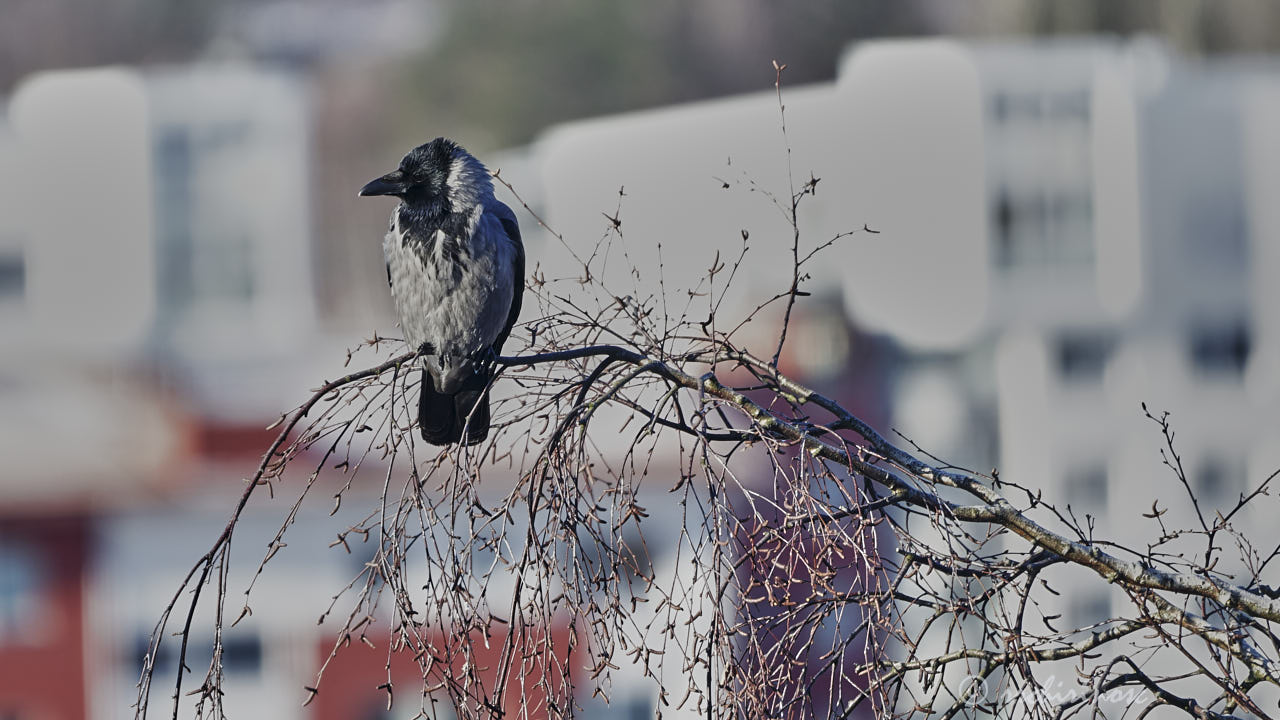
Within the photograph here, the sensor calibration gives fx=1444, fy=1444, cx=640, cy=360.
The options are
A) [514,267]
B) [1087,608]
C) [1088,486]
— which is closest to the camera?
[514,267]

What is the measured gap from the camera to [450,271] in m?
4.31

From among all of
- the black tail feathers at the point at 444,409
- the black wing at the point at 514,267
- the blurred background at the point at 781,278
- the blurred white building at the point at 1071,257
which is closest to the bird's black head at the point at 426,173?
the black wing at the point at 514,267

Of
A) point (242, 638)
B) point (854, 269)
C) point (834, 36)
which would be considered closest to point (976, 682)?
point (242, 638)

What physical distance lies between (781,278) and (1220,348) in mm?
10193

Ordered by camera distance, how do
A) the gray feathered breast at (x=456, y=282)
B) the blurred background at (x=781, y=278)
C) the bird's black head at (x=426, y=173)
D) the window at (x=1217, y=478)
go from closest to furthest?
the gray feathered breast at (x=456, y=282) → the bird's black head at (x=426, y=173) → the blurred background at (x=781, y=278) → the window at (x=1217, y=478)

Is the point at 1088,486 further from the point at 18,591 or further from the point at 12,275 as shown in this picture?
the point at 12,275

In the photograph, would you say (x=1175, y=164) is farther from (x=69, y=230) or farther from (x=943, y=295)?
(x=69, y=230)

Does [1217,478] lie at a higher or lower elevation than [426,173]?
lower

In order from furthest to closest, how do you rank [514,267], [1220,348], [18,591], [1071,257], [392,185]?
[1220,348], [1071,257], [18,591], [514,267], [392,185]

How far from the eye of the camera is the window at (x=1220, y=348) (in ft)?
89.2

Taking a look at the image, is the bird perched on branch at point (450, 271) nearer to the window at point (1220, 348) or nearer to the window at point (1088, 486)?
the window at point (1088, 486)

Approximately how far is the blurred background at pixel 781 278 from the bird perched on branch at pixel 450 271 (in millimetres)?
14274

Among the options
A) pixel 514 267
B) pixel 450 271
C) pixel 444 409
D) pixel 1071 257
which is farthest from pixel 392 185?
pixel 1071 257

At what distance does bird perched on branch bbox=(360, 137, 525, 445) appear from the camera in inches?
164
